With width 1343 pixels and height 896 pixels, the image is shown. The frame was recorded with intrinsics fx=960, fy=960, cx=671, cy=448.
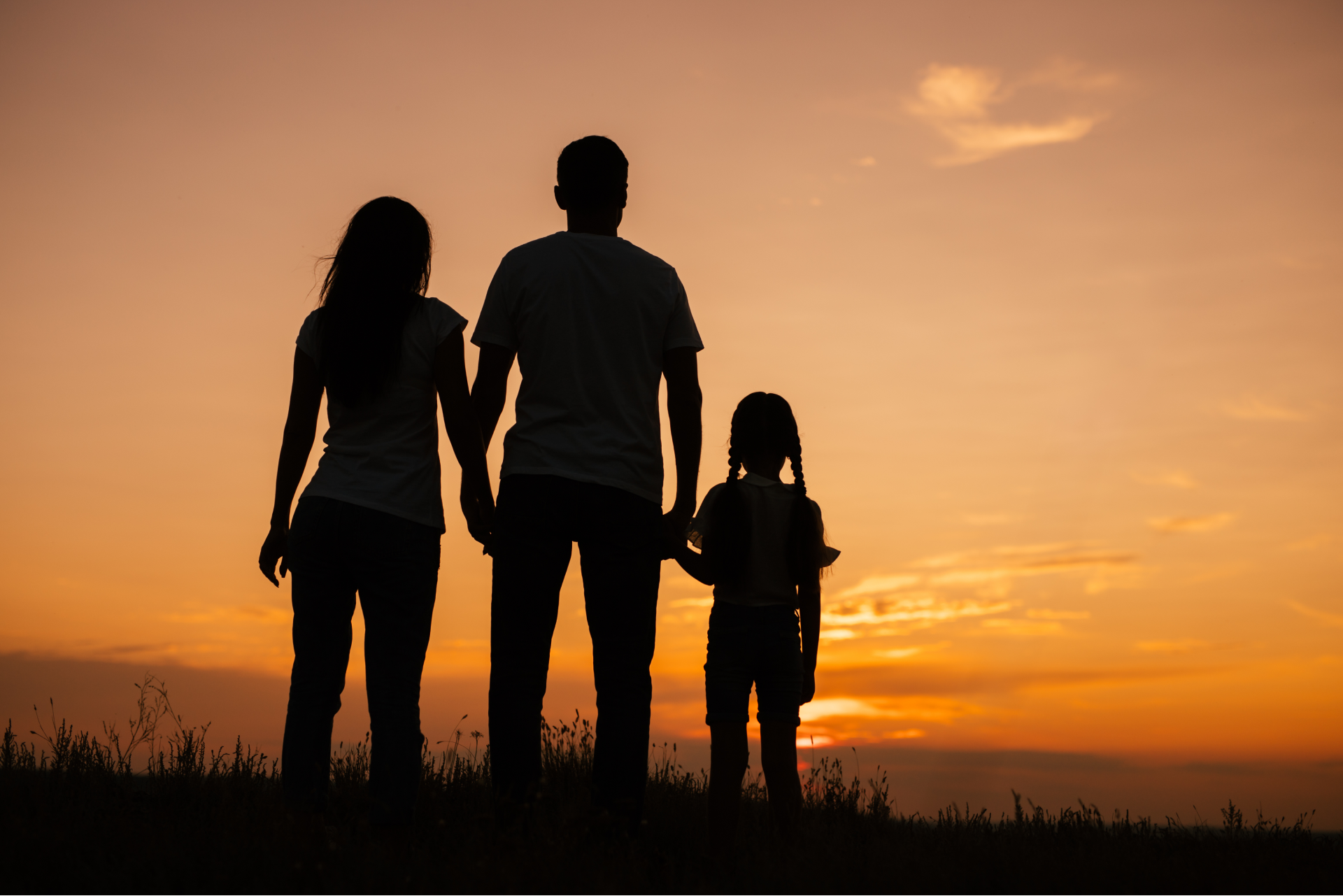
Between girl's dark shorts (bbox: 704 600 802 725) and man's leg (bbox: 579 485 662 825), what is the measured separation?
2.73 ft

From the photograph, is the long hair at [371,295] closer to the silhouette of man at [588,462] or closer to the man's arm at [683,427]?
the silhouette of man at [588,462]

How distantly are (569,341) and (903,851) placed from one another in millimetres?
2436

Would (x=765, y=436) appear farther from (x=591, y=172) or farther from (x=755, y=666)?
(x=591, y=172)

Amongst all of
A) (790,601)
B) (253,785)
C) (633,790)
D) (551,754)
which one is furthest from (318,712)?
(551,754)

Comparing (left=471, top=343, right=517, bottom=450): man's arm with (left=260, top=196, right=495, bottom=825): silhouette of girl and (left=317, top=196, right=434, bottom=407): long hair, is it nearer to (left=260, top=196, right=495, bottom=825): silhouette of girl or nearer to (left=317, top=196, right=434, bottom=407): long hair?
(left=260, top=196, right=495, bottom=825): silhouette of girl

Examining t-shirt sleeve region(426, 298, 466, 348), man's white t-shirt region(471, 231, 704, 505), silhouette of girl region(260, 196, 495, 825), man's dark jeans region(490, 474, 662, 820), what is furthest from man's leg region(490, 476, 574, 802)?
t-shirt sleeve region(426, 298, 466, 348)

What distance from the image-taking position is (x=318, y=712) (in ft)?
12.3

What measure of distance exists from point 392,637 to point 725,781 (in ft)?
5.58

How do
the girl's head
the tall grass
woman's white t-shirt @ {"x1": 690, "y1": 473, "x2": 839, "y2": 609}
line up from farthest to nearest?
the girl's head
woman's white t-shirt @ {"x1": 690, "y1": 473, "x2": 839, "y2": 609}
the tall grass

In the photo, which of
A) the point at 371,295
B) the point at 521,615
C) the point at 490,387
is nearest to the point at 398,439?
the point at 490,387

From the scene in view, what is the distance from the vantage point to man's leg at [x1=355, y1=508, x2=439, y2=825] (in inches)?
143

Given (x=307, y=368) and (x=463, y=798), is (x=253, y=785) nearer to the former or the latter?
(x=463, y=798)

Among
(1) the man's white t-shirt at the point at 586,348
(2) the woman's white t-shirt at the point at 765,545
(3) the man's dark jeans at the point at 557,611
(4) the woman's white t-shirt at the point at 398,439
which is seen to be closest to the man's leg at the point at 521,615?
(3) the man's dark jeans at the point at 557,611

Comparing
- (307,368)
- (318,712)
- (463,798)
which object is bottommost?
(463,798)
